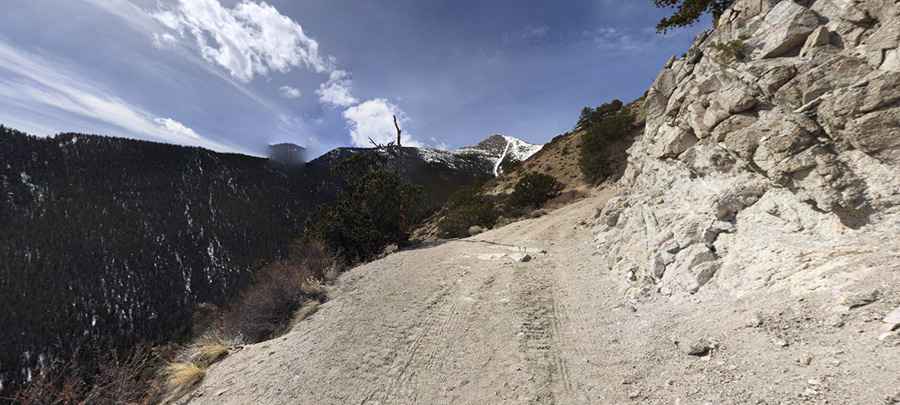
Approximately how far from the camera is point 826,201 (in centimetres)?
432

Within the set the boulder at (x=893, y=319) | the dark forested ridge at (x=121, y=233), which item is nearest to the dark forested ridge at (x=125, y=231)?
the dark forested ridge at (x=121, y=233)

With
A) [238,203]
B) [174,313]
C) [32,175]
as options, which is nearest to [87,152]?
[32,175]

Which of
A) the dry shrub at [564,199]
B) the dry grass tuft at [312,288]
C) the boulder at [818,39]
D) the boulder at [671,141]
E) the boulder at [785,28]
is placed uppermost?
the boulder at [785,28]

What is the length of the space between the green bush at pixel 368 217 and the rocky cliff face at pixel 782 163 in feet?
31.2

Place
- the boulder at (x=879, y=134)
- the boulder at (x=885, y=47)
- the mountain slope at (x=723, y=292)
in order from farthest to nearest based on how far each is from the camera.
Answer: the boulder at (x=885, y=47) → the boulder at (x=879, y=134) → the mountain slope at (x=723, y=292)

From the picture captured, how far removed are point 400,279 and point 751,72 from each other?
28.7 ft

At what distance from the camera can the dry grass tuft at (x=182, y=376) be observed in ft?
17.9

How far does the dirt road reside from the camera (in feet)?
9.75

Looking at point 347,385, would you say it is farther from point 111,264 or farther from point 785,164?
point 111,264

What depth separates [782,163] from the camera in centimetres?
506

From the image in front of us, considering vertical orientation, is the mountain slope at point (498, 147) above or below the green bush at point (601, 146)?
above

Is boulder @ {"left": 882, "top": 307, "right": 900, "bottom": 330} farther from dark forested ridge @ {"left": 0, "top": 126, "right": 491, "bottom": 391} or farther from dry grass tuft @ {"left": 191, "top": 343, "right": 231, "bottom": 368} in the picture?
dark forested ridge @ {"left": 0, "top": 126, "right": 491, "bottom": 391}

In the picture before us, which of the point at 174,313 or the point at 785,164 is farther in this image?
the point at 174,313

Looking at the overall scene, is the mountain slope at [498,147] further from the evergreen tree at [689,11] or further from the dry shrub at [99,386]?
the dry shrub at [99,386]
